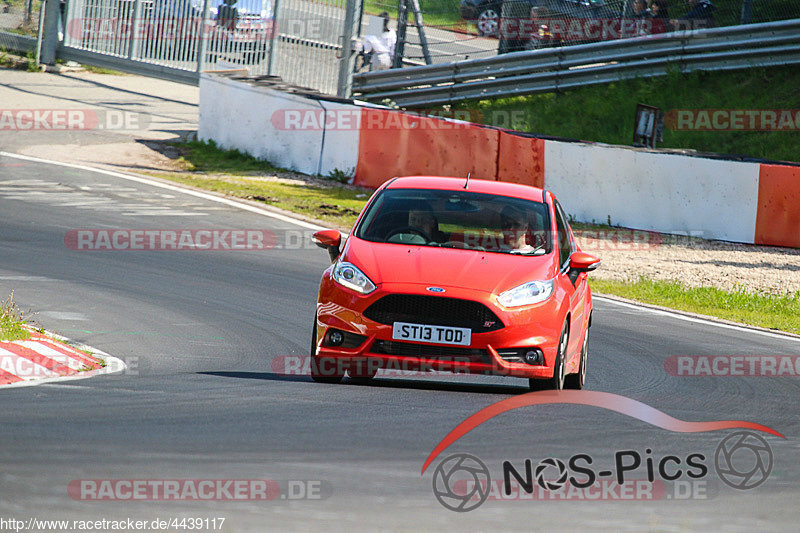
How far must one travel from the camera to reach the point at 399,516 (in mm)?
4875

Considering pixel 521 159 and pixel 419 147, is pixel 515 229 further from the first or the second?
pixel 419 147

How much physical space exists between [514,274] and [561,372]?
2.54 ft

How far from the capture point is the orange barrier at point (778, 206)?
1700 centimetres

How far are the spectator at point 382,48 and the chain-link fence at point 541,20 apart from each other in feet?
4.69

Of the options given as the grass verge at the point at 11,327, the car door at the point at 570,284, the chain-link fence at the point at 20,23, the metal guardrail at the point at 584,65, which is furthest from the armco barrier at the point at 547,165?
the grass verge at the point at 11,327

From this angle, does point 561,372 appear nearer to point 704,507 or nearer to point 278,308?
point 704,507

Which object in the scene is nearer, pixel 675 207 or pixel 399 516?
pixel 399 516

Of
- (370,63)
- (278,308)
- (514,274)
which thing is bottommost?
(278,308)

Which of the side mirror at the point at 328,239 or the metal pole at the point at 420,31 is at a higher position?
the metal pole at the point at 420,31

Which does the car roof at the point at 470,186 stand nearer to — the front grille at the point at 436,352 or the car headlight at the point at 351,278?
the car headlight at the point at 351,278

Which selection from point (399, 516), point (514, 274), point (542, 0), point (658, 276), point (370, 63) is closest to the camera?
point (399, 516)

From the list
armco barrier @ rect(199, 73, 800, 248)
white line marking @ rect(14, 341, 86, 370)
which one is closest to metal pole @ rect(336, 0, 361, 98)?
armco barrier @ rect(199, 73, 800, 248)

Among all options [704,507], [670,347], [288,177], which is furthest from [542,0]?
[704,507]

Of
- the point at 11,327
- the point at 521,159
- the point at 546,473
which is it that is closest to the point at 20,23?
the point at 521,159
